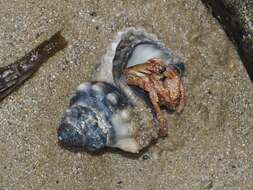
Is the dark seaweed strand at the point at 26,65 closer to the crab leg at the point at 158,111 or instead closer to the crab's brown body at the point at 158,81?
the crab's brown body at the point at 158,81

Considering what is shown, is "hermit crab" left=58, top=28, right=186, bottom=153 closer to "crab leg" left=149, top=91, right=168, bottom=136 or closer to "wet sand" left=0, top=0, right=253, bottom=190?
"crab leg" left=149, top=91, right=168, bottom=136

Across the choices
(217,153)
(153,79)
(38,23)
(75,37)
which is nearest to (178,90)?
(153,79)

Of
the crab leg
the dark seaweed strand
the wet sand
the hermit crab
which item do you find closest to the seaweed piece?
the wet sand

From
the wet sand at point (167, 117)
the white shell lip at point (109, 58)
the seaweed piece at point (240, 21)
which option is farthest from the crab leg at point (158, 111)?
the seaweed piece at point (240, 21)

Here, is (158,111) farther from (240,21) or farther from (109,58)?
(240,21)

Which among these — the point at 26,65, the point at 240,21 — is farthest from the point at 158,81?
the point at 26,65
